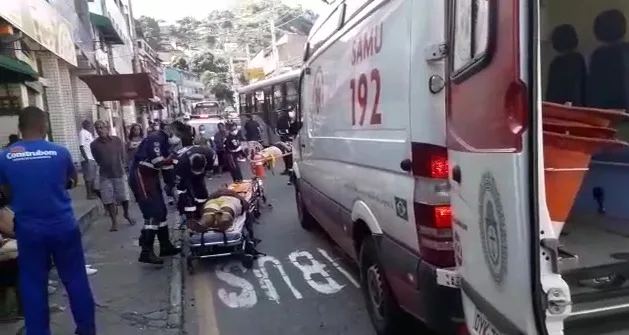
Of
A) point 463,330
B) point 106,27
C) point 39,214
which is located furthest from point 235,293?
point 106,27

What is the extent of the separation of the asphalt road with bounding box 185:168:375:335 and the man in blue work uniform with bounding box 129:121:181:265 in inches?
28.0

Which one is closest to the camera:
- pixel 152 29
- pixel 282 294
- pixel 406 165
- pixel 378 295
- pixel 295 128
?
pixel 406 165

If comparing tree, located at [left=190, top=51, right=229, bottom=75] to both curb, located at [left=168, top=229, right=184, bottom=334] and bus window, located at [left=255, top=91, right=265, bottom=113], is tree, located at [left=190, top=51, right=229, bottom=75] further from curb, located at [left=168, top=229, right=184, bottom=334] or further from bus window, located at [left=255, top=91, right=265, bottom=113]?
curb, located at [left=168, top=229, right=184, bottom=334]

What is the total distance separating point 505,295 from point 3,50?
10969mm

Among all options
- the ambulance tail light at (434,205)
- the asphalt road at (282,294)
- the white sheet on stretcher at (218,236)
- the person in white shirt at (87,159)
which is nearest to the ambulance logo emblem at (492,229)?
the ambulance tail light at (434,205)

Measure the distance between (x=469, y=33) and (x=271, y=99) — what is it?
70.0 ft

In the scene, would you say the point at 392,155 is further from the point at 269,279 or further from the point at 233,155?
the point at 233,155

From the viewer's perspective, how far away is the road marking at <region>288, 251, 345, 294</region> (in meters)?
6.19

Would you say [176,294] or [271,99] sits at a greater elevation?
[271,99]

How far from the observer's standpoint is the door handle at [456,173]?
294 cm

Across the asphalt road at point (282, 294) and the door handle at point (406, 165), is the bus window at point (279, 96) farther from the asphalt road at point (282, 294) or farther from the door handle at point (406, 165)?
the door handle at point (406, 165)

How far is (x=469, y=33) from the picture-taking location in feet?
8.93

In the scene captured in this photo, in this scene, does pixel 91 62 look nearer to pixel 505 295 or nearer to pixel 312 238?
pixel 312 238

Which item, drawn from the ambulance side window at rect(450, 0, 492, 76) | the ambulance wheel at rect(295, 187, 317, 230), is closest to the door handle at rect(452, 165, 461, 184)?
the ambulance side window at rect(450, 0, 492, 76)
